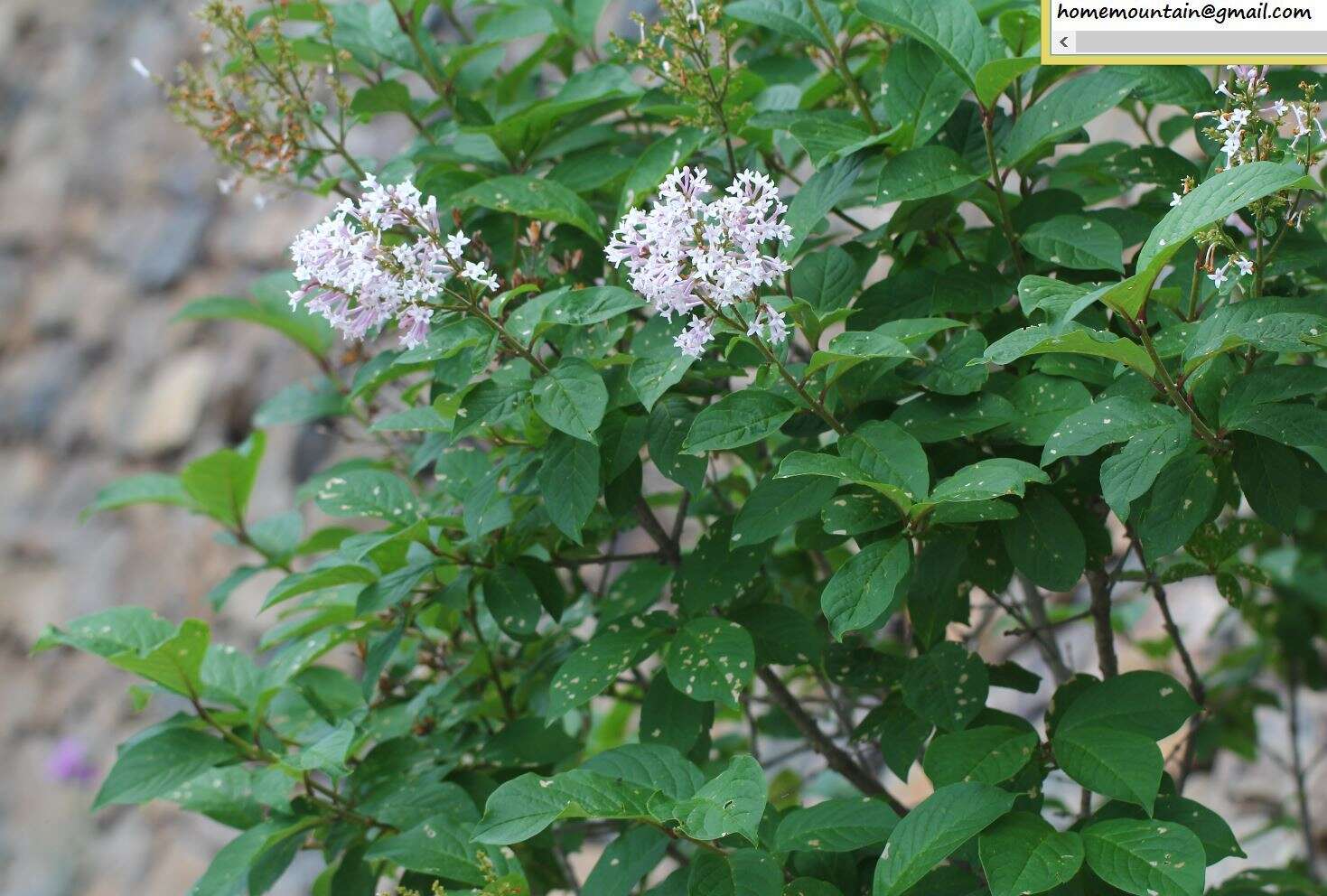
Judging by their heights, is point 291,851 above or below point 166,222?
below

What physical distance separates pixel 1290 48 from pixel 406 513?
80 centimetres

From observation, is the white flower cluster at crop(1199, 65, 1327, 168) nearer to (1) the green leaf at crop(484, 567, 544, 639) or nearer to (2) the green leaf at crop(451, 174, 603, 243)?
(2) the green leaf at crop(451, 174, 603, 243)

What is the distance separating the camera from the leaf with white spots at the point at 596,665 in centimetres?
96

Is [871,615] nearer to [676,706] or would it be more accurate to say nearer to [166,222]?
[676,706]

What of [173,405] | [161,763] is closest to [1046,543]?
[161,763]

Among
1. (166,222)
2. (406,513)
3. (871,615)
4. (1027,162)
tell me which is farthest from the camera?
(166,222)

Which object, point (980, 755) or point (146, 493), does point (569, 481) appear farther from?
point (146, 493)

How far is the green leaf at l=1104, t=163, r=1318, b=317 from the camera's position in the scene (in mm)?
714

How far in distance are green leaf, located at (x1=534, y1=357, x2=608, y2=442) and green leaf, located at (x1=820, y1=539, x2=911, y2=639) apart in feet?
0.65

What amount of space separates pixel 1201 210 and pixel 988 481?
0.21 meters

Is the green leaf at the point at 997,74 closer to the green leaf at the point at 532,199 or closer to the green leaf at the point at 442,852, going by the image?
the green leaf at the point at 532,199

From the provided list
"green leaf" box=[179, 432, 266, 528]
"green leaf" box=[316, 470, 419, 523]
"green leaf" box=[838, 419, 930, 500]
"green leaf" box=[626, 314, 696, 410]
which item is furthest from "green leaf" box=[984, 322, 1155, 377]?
"green leaf" box=[179, 432, 266, 528]

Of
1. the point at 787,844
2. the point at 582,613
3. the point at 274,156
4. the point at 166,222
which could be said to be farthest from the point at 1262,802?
the point at 166,222

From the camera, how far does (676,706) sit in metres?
1.04
